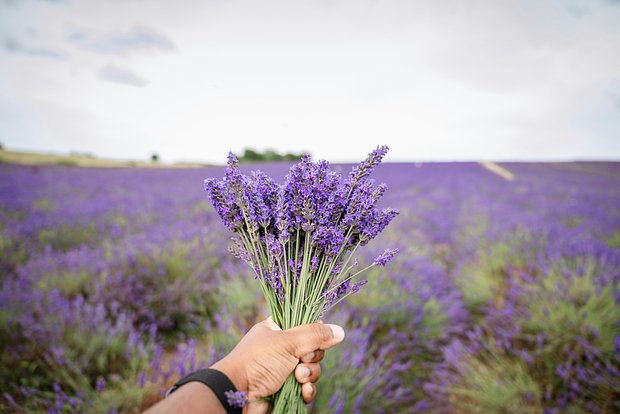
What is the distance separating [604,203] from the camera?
8406 millimetres

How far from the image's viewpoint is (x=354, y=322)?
2500 mm

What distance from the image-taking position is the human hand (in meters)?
0.91

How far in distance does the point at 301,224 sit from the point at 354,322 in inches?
72.2

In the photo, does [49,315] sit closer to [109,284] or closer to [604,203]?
[109,284]

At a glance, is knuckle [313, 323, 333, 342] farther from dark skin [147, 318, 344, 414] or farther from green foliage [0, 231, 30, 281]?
green foliage [0, 231, 30, 281]

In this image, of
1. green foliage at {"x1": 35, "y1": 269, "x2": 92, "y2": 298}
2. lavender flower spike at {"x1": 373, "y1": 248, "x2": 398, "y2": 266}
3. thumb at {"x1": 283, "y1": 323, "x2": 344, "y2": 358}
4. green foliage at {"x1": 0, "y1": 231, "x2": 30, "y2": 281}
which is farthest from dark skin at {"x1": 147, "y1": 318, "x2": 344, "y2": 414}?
green foliage at {"x1": 0, "y1": 231, "x2": 30, "y2": 281}

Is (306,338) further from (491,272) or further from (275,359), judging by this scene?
(491,272)

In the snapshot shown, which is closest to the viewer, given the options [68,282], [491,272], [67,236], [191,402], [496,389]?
[191,402]

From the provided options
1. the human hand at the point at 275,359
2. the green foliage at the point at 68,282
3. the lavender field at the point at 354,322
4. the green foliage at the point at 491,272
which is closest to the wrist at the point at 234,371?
the human hand at the point at 275,359

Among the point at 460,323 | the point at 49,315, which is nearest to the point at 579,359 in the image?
the point at 460,323

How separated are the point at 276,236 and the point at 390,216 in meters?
0.33

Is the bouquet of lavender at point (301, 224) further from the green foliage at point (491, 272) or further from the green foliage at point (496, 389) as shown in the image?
the green foliage at point (491, 272)

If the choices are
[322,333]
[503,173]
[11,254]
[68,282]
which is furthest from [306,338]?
[503,173]

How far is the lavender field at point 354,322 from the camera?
1906mm
